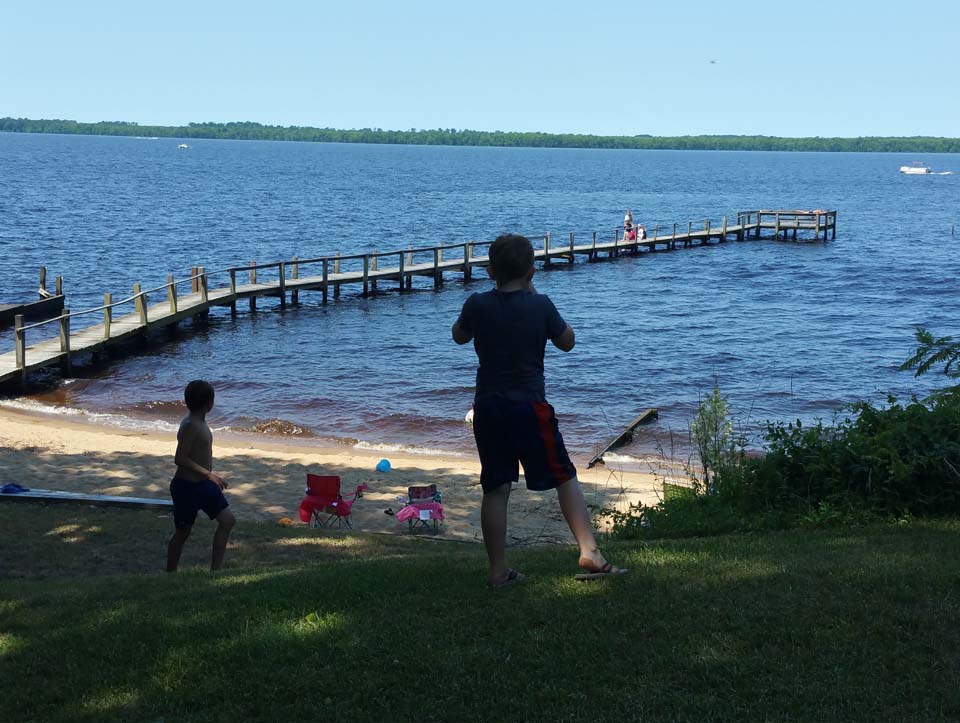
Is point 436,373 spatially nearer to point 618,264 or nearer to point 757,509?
point 757,509

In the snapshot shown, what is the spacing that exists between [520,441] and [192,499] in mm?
3003

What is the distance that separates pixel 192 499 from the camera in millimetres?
7031

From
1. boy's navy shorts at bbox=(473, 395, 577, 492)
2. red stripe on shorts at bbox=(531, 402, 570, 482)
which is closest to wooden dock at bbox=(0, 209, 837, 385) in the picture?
boy's navy shorts at bbox=(473, 395, 577, 492)

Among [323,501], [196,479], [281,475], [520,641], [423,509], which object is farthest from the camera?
[281,475]

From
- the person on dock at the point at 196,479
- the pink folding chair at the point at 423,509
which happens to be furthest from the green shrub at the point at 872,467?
the person on dock at the point at 196,479

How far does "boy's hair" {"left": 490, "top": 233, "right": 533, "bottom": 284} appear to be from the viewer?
5.02 meters

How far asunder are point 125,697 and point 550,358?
22484mm

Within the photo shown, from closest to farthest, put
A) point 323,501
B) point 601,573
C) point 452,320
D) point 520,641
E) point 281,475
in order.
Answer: point 520,641, point 601,573, point 323,501, point 281,475, point 452,320

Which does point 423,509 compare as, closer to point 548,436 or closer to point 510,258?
point 548,436

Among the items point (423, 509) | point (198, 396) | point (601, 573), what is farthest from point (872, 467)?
point (423, 509)

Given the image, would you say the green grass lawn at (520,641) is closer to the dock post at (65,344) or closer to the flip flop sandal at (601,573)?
the flip flop sandal at (601,573)

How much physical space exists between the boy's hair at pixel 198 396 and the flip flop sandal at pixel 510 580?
258 cm

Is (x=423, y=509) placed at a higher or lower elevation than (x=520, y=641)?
lower

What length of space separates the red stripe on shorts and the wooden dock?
57.3 feet
